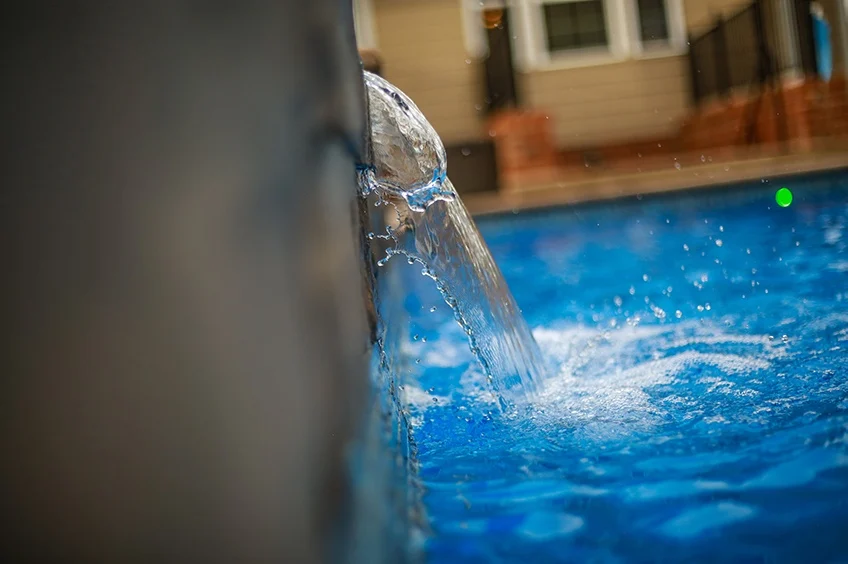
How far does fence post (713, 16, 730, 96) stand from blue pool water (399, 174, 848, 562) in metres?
6.92

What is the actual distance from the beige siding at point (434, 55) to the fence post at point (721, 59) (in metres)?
2.98

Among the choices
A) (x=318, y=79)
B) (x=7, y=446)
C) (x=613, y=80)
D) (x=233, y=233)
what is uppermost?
(x=613, y=80)

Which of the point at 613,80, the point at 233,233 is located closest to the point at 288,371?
the point at 233,233

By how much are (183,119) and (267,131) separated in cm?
7

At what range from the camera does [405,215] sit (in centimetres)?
184

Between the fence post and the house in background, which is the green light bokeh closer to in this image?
the house in background

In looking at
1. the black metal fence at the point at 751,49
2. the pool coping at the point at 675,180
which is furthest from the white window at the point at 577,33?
the pool coping at the point at 675,180

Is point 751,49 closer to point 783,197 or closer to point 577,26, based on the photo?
point 577,26

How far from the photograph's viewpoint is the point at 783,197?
5996 millimetres

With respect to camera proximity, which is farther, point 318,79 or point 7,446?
point 318,79

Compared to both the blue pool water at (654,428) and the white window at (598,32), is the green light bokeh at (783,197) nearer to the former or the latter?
the blue pool water at (654,428)

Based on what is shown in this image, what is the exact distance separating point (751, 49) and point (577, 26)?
2.29m

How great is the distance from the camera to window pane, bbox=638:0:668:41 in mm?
10484

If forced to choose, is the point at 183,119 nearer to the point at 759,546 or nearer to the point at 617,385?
the point at 759,546
